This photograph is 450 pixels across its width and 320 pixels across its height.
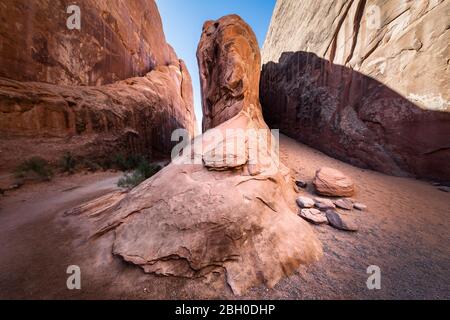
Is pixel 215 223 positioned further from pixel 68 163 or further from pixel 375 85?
pixel 68 163

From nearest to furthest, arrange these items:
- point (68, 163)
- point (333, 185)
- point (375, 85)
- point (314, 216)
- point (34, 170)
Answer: point (314, 216) → point (333, 185) → point (375, 85) → point (34, 170) → point (68, 163)

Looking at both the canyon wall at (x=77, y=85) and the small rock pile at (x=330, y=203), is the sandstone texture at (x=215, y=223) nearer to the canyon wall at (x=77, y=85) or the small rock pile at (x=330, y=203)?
the small rock pile at (x=330, y=203)

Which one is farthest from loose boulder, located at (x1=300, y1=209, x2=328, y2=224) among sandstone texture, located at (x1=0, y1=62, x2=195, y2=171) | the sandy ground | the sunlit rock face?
sandstone texture, located at (x1=0, y1=62, x2=195, y2=171)

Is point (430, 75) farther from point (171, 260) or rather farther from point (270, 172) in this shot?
point (171, 260)

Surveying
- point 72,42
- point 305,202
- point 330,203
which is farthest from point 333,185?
point 72,42

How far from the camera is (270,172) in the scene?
3.18 meters

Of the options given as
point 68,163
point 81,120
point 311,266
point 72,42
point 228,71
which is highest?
point 72,42

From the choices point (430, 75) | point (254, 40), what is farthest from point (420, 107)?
point (254, 40)

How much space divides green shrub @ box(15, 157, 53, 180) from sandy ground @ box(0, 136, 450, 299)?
2.35 meters

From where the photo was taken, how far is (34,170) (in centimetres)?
554

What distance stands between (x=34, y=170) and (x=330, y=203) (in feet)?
31.6

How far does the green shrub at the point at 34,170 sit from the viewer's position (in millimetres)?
5314

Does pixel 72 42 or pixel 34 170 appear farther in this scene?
pixel 72 42

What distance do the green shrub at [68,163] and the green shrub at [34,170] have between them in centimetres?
52
